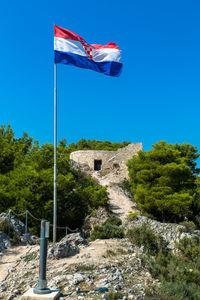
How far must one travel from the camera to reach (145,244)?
25.8ft

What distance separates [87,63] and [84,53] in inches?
14.7

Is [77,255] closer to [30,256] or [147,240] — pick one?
[30,256]

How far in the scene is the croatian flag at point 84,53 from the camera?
8594mm

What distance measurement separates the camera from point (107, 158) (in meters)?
32.7

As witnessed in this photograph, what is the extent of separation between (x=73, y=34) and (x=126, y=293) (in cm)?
807

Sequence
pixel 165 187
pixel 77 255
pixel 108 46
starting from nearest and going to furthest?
pixel 77 255
pixel 108 46
pixel 165 187

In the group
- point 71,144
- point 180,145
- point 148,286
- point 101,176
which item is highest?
point 71,144

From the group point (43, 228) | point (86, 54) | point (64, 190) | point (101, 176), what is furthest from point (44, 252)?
point (101, 176)

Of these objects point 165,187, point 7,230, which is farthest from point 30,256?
point 165,187

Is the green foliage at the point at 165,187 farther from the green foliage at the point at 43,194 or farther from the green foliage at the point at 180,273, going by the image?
the green foliage at the point at 180,273

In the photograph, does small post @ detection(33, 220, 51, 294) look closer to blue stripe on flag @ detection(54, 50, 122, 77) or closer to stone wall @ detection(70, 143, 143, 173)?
blue stripe on flag @ detection(54, 50, 122, 77)

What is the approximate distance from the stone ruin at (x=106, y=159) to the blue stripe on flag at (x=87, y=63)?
68.0 feet

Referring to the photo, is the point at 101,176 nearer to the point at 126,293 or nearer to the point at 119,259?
the point at 119,259

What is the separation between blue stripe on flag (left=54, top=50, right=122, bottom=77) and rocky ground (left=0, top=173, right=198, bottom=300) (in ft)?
18.9
